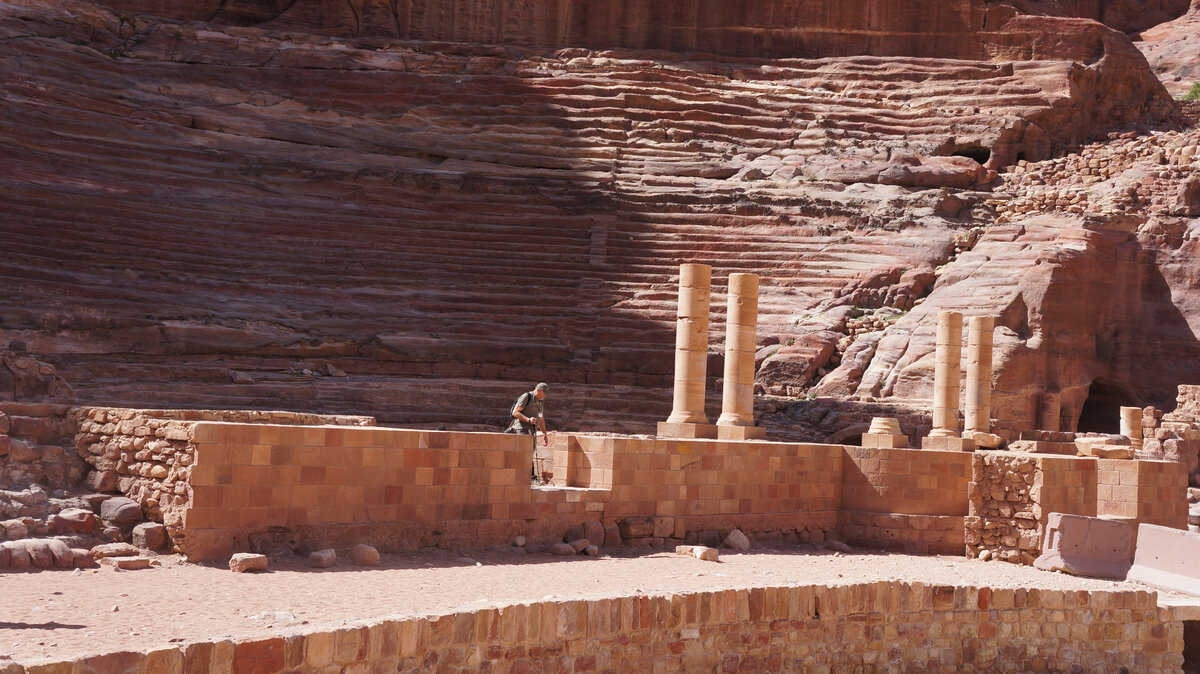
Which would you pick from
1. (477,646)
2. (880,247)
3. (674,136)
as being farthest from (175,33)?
(477,646)

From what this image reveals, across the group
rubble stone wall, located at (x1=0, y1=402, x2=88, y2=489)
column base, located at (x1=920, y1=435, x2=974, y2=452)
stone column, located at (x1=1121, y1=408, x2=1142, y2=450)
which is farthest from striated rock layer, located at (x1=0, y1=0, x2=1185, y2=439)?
rubble stone wall, located at (x1=0, y1=402, x2=88, y2=489)

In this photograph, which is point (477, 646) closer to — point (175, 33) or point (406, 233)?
point (406, 233)

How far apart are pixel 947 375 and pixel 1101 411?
11.4 meters

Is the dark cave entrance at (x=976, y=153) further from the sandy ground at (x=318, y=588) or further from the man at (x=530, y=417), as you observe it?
the man at (x=530, y=417)

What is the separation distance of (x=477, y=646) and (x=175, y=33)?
1395 inches

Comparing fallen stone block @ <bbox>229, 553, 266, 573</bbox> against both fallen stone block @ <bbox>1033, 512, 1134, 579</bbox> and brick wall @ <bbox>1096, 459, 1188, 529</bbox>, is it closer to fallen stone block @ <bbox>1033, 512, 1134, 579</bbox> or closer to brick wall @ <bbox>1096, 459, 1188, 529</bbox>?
fallen stone block @ <bbox>1033, 512, 1134, 579</bbox>

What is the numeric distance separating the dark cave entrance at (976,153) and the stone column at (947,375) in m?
17.6

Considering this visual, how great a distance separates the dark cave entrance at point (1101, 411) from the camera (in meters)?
28.7

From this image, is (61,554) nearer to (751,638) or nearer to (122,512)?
(122,512)

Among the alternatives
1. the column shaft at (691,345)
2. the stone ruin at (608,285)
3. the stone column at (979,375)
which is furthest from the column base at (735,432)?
the stone column at (979,375)

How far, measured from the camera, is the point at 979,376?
21000 millimetres

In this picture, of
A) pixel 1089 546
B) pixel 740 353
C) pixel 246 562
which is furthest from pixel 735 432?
pixel 246 562

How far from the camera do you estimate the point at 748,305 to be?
61.2 feet

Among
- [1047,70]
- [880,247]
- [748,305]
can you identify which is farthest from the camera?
[1047,70]
